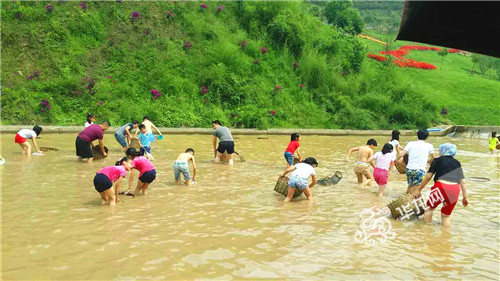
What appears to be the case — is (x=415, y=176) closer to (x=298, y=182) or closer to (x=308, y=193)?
(x=308, y=193)

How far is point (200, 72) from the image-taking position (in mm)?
29812

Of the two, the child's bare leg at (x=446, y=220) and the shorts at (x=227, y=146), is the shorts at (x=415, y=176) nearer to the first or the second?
the child's bare leg at (x=446, y=220)

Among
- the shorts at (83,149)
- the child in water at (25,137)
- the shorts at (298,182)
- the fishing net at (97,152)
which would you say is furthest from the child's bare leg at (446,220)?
the child in water at (25,137)

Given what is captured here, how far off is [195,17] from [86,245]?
2998 centimetres

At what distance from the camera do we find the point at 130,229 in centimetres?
734

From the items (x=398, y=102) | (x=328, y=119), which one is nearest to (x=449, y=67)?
(x=398, y=102)

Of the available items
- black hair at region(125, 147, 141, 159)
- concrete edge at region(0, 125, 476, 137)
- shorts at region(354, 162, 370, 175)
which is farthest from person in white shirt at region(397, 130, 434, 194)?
concrete edge at region(0, 125, 476, 137)

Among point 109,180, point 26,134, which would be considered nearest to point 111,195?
point 109,180

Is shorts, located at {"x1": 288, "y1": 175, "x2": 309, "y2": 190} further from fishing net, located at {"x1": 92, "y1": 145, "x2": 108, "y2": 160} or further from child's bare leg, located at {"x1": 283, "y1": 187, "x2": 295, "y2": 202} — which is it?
fishing net, located at {"x1": 92, "y1": 145, "x2": 108, "y2": 160}

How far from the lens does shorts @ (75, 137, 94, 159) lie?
13.6m

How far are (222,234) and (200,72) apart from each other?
77.3 feet

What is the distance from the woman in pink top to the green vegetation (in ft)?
51.2

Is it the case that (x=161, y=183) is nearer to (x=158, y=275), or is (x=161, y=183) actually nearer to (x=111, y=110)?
(x=158, y=275)

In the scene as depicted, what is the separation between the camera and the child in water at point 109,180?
8508mm
